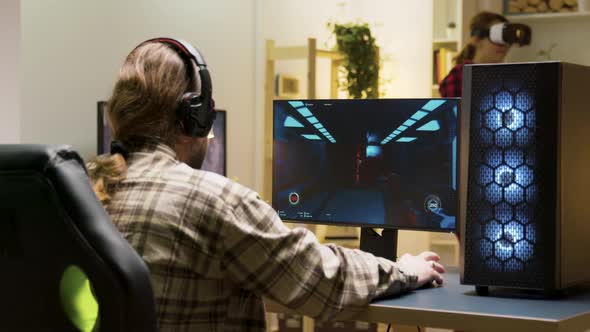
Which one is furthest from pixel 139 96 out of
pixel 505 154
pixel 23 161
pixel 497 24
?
pixel 497 24

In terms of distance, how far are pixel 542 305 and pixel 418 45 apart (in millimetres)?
4371

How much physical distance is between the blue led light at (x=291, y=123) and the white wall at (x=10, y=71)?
2.09 m

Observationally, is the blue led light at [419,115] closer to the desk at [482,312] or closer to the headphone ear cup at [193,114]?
the desk at [482,312]

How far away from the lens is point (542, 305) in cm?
171

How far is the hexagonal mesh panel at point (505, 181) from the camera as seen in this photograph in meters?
1.78

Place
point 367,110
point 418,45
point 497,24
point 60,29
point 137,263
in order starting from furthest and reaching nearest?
point 418,45 → point 497,24 → point 60,29 → point 367,110 → point 137,263

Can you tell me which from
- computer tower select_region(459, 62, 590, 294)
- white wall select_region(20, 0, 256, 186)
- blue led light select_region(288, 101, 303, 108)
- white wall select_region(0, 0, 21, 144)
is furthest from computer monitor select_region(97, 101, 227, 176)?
computer tower select_region(459, 62, 590, 294)

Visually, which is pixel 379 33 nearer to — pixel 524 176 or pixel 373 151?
pixel 373 151

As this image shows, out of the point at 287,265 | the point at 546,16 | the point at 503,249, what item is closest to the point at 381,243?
the point at 503,249

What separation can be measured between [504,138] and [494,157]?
42 mm

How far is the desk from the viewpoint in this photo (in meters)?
1.58

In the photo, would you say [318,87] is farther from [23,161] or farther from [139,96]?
[23,161]

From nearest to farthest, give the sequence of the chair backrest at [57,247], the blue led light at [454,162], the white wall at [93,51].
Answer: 1. the chair backrest at [57,247]
2. the blue led light at [454,162]
3. the white wall at [93,51]

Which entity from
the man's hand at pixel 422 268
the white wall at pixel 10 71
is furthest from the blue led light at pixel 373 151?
the white wall at pixel 10 71
